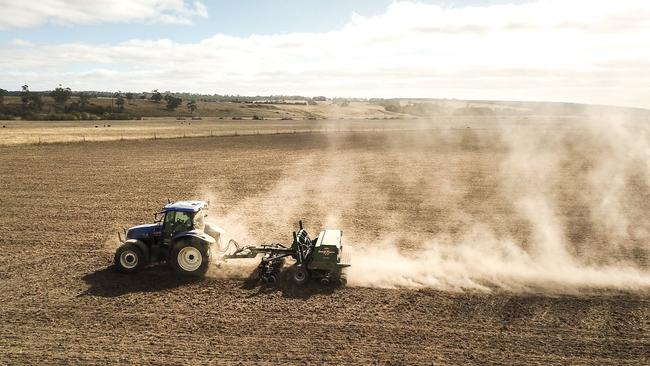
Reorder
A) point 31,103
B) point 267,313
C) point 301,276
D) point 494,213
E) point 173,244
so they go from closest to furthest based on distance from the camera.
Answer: point 267,313, point 301,276, point 173,244, point 494,213, point 31,103

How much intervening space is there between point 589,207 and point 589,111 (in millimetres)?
A: 9332

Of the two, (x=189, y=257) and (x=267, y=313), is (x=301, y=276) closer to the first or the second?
Result: (x=267, y=313)

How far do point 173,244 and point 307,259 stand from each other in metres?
4.37

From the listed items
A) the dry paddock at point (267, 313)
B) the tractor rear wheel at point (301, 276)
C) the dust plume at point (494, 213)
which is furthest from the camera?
the dust plume at point (494, 213)

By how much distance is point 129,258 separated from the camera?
14523mm

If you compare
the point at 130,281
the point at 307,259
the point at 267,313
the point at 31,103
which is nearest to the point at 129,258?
the point at 130,281

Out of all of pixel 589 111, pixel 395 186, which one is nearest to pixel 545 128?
pixel 395 186

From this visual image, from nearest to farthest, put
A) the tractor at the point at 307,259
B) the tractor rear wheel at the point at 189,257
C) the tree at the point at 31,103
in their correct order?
the tractor at the point at 307,259, the tractor rear wheel at the point at 189,257, the tree at the point at 31,103

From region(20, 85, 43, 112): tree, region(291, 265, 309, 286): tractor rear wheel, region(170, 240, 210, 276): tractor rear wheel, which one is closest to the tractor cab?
region(170, 240, 210, 276): tractor rear wheel

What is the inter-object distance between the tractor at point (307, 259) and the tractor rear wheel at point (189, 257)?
3.36ft

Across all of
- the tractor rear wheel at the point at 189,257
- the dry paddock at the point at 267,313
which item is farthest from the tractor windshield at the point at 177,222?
the dry paddock at the point at 267,313

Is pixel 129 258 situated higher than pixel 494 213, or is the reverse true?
pixel 494 213

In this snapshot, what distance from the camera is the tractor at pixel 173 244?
1420cm

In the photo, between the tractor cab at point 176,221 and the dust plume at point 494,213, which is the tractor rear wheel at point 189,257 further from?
the dust plume at point 494,213
